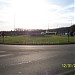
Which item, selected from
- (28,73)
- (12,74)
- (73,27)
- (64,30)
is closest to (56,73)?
(28,73)

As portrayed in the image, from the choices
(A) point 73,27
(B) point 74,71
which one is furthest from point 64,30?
(B) point 74,71

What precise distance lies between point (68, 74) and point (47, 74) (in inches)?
37.3

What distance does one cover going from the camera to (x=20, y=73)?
32.9 feet

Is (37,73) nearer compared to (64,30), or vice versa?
(37,73)

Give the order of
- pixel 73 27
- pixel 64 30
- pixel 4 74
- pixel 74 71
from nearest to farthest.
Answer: pixel 4 74 → pixel 74 71 → pixel 73 27 → pixel 64 30

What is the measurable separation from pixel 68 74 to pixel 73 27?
11723 centimetres

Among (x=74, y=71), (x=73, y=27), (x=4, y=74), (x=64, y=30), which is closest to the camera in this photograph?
(x=4, y=74)

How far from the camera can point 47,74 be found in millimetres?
9953

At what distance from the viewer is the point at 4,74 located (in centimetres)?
980

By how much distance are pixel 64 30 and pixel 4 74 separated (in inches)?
6204

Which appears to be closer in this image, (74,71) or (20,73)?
(20,73)

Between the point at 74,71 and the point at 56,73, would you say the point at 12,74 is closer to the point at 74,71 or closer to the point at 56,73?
the point at 56,73

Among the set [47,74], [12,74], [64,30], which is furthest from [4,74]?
[64,30]

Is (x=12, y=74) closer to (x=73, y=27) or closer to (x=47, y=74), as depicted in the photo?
(x=47, y=74)
